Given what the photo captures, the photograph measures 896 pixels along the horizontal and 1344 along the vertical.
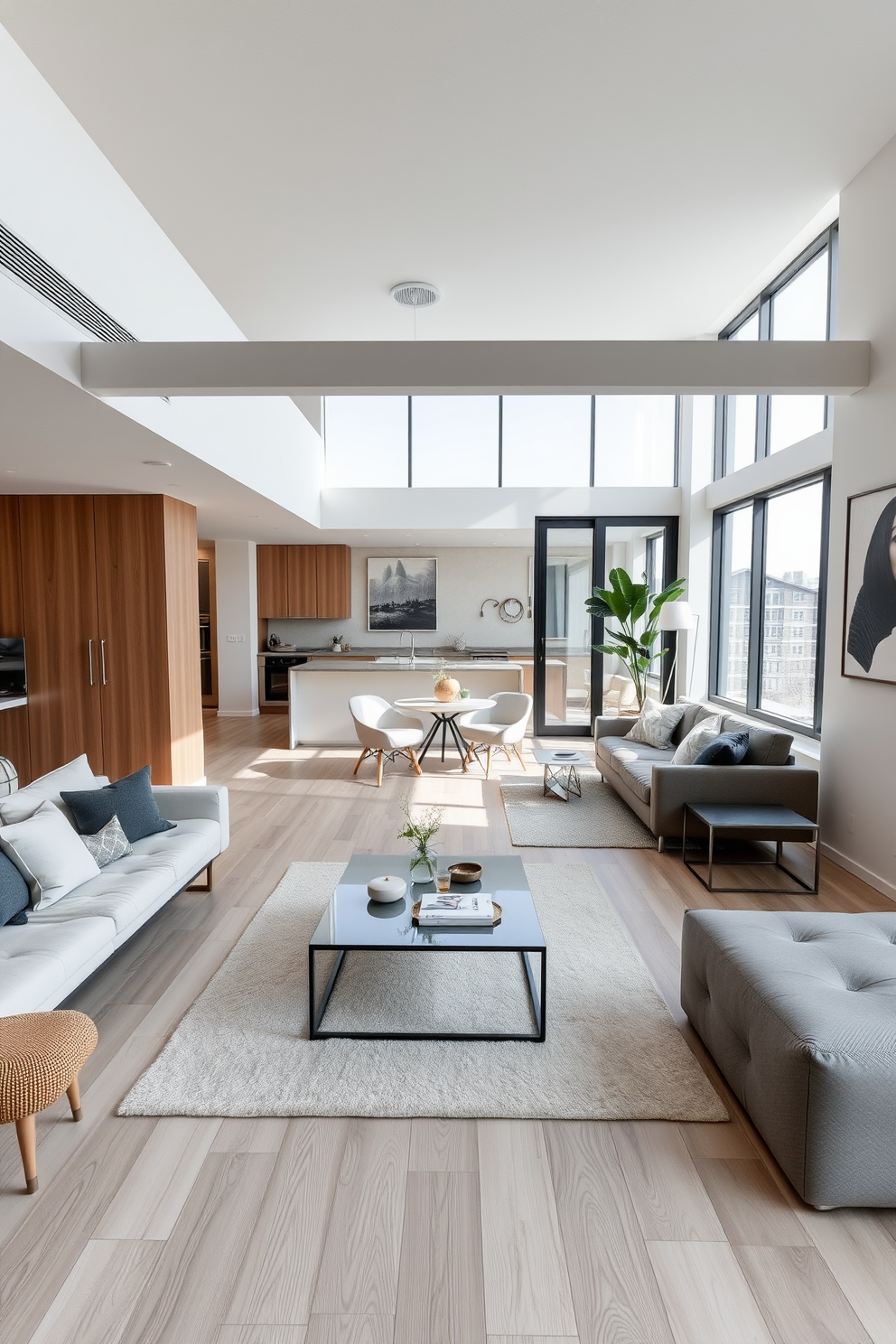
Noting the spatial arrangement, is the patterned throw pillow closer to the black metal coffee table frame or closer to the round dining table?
the black metal coffee table frame

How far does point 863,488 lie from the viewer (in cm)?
396

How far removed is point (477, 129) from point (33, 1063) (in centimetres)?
417

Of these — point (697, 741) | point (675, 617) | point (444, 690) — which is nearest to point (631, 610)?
point (675, 617)

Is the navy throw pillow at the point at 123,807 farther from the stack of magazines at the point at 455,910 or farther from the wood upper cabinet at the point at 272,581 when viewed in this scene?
the wood upper cabinet at the point at 272,581

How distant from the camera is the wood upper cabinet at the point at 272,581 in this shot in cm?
995

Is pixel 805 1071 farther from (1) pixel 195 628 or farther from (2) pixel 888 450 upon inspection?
(1) pixel 195 628

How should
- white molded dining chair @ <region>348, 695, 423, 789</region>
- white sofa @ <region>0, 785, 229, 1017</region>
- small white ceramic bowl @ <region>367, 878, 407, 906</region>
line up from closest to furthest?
1. white sofa @ <region>0, 785, 229, 1017</region>
2. small white ceramic bowl @ <region>367, 878, 407, 906</region>
3. white molded dining chair @ <region>348, 695, 423, 789</region>

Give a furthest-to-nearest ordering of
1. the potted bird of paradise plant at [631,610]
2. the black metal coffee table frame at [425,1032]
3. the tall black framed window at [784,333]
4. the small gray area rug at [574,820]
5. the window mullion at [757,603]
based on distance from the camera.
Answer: the potted bird of paradise plant at [631,610] < the window mullion at [757,603] < the tall black framed window at [784,333] < the small gray area rug at [574,820] < the black metal coffee table frame at [425,1032]

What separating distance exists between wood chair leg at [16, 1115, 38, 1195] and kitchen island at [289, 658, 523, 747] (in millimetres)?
5932

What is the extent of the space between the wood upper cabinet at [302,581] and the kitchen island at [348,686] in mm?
2216

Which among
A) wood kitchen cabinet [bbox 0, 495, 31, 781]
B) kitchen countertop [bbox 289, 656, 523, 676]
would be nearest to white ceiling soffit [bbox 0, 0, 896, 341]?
wood kitchen cabinet [bbox 0, 495, 31, 781]

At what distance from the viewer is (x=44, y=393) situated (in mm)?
3102

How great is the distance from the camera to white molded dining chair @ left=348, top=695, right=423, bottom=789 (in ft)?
20.9

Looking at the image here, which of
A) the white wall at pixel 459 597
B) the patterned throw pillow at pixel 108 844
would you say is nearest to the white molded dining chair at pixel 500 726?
the white wall at pixel 459 597
